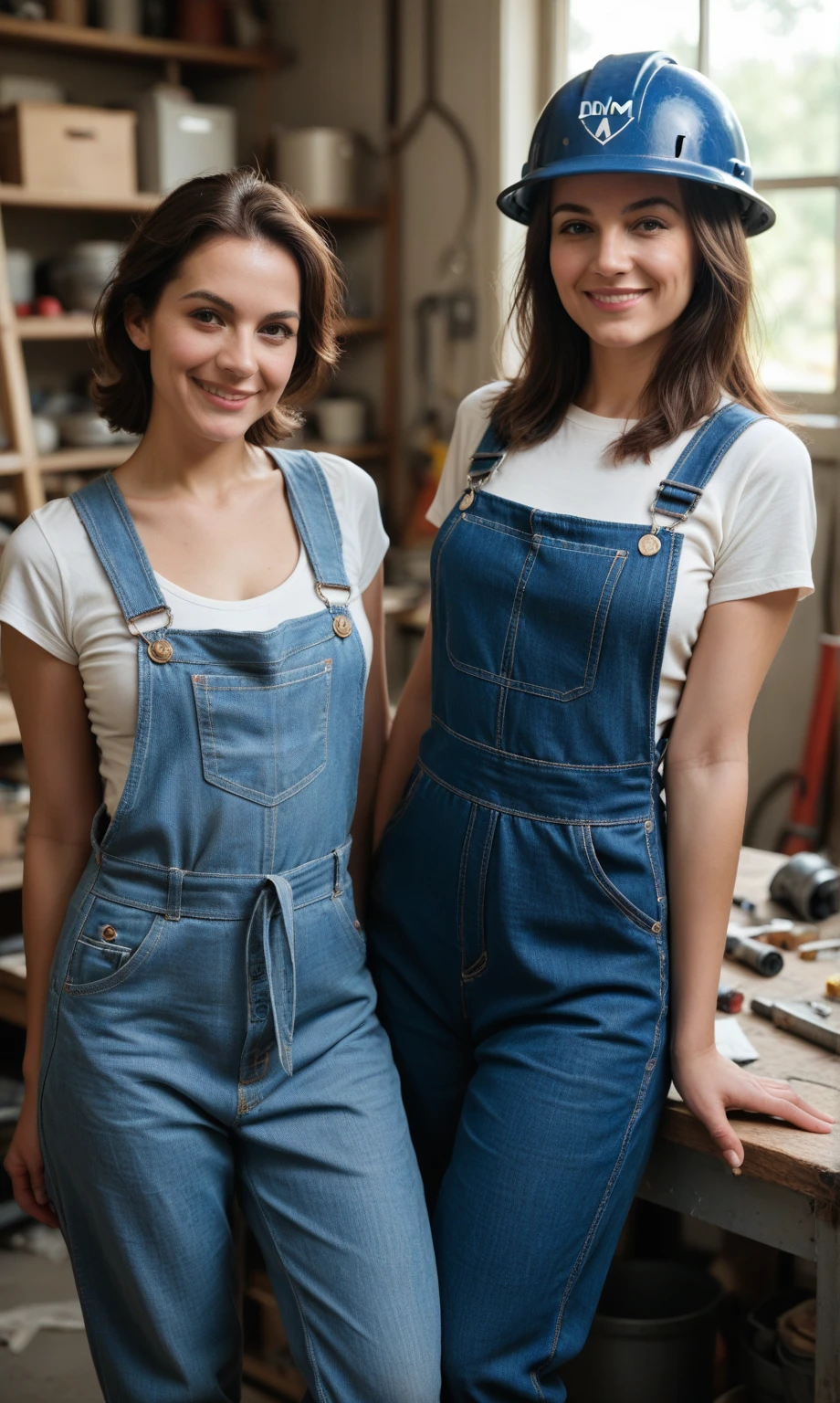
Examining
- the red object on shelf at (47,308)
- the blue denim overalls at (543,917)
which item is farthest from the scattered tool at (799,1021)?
the red object on shelf at (47,308)

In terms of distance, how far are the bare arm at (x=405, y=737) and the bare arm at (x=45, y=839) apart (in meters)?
0.39

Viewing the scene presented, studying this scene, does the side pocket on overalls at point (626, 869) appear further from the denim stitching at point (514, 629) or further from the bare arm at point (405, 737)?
the bare arm at point (405, 737)

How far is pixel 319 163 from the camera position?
4145 mm

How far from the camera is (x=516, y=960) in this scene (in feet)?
5.10

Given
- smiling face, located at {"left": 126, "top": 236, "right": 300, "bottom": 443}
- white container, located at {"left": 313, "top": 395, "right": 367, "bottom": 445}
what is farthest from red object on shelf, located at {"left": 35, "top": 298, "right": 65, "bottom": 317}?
smiling face, located at {"left": 126, "top": 236, "right": 300, "bottom": 443}

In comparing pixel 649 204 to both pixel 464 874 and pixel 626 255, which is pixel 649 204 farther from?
pixel 464 874

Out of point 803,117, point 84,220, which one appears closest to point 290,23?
point 84,220

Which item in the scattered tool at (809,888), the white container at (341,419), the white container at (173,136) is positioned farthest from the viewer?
the white container at (341,419)

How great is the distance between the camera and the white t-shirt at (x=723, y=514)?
4.89 feet

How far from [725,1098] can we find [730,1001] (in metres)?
0.28

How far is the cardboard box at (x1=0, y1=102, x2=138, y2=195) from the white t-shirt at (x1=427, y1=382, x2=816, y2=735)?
2.66 metres

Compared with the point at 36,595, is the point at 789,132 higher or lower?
higher

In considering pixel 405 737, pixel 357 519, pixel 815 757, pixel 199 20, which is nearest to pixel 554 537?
pixel 357 519

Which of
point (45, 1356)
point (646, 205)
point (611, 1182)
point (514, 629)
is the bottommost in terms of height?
point (45, 1356)
